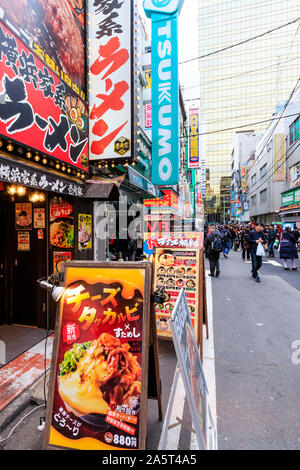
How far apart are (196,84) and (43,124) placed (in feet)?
108

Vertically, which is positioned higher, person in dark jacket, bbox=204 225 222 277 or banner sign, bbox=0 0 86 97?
banner sign, bbox=0 0 86 97

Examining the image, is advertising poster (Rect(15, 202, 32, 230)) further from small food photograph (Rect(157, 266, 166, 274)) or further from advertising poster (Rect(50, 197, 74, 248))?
small food photograph (Rect(157, 266, 166, 274))

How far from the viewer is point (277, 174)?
28.5 m

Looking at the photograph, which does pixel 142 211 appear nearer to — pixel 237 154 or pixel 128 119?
pixel 128 119

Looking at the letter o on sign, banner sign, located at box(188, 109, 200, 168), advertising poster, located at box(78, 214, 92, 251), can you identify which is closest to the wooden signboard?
advertising poster, located at box(78, 214, 92, 251)

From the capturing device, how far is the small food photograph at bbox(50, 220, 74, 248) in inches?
204

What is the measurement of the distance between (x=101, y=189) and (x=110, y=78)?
2551mm

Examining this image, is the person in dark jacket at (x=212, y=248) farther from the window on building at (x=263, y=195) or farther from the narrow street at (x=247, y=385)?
the window on building at (x=263, y=195)

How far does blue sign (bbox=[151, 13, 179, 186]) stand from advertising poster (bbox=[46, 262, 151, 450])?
6583mm

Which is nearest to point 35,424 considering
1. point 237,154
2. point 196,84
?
point 196,84

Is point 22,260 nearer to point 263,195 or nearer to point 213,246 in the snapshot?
point 213,246

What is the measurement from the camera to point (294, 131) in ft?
83.6

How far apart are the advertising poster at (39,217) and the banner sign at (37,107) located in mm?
1298

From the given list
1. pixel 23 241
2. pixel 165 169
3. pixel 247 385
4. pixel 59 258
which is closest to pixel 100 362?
pixel 247 385
